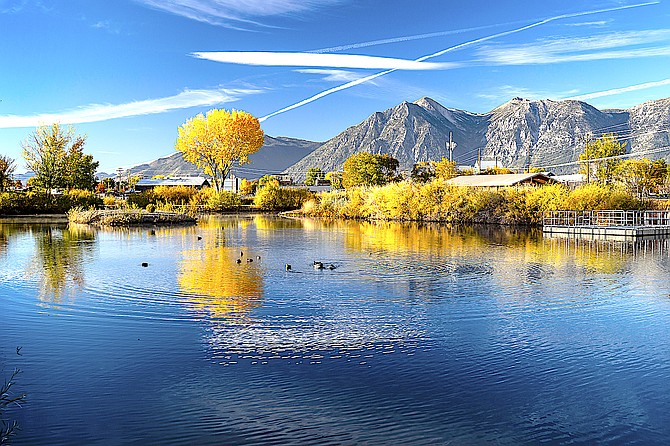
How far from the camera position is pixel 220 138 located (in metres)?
68.4

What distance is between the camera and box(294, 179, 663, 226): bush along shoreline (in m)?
39.3

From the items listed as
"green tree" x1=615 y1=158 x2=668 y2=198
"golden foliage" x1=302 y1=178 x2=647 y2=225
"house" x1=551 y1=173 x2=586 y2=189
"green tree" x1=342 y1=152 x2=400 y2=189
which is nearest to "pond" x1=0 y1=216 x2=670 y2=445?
"golden foliage" x1=302 y1=178 x2=647 y2=225

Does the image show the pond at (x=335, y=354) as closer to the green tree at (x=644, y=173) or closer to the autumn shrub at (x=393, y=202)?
the autumn shrub at (x=393, y=202)

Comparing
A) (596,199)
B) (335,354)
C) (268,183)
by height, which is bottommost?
(335,354)

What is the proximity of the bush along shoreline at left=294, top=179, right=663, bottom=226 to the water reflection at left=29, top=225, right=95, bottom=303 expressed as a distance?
24299mm

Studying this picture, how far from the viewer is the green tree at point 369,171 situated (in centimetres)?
7666

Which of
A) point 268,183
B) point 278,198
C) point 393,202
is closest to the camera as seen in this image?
point 393,202

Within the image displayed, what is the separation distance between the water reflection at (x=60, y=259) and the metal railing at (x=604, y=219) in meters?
24.4

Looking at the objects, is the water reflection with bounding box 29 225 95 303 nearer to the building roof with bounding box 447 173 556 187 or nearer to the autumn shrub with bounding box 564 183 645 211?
the autumn shrub with bounding box 564 183 645 211

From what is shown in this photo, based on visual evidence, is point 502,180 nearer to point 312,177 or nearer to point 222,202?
point 222,202

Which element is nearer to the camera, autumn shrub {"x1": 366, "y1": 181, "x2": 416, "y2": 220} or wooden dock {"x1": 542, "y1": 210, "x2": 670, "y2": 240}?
wooden dock {"x1": 542, "y1": 210, "x2": 670, "y2": 240}

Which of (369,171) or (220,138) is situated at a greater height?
(220,138)

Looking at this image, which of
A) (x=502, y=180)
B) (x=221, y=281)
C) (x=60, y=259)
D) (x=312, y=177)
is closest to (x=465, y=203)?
(x=502, y=180)

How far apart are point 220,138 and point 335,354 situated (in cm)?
6186
